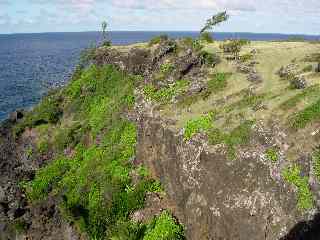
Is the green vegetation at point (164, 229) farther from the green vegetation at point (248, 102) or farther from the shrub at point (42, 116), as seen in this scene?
the shrub at point (42, 116)

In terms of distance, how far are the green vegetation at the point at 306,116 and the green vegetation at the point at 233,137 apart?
10.8 ft

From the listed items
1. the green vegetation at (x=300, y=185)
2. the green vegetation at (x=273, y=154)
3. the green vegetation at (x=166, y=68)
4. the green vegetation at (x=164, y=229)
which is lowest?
the green vegetation at (x=164, y=229)

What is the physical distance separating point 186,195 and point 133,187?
6.58 meters

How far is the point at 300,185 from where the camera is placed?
30484 millimetres

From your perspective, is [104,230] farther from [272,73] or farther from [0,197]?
[272,73]

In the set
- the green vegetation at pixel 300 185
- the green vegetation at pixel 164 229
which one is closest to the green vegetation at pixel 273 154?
the green vegetation at pixel 300 185

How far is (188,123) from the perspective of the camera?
130 feet

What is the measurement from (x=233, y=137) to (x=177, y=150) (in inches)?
201

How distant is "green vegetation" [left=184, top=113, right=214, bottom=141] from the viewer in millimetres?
38281

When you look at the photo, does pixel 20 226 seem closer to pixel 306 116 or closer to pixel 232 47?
pixel 306 116

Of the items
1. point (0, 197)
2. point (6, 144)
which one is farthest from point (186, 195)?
point (6, 144)

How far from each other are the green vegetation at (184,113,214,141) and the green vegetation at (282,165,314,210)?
8644 mm

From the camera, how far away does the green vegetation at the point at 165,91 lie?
46281mm

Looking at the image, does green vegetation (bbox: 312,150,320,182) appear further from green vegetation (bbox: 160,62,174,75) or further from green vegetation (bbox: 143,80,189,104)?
green vegetation (bbox: 160,62,174,75)
